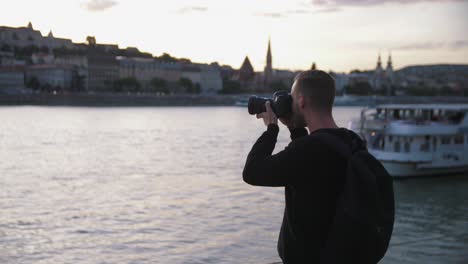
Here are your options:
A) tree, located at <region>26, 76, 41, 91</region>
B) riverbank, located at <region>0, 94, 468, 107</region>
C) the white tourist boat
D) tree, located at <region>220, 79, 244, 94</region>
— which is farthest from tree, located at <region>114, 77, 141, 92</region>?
the white tourist boat

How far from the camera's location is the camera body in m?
1.75

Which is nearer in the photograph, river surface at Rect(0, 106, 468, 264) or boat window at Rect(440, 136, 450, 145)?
river surface at Rect(0, 106, 468, 264)

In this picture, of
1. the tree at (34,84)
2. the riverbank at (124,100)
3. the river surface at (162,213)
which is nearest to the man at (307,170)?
the river surface at (162,213)

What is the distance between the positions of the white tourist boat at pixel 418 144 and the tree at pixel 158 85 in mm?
80364

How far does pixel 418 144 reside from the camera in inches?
598

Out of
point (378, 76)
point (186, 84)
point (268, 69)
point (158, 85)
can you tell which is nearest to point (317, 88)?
point (158, 85)

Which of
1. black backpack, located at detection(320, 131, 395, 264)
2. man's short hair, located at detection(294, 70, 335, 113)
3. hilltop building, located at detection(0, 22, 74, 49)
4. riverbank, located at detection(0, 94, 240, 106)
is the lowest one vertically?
riverbank, located at detection(0, 94, 240, 106)

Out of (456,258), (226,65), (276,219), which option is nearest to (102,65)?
(226,65)

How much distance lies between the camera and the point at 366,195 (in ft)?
5.33

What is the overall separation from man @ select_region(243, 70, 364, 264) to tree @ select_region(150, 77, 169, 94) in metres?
94.2

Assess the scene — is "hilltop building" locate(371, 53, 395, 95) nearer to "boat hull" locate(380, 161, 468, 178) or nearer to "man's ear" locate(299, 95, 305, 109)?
"boat hull" locate(380, 161, 468, 178)

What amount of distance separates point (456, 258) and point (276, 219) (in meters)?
6.00

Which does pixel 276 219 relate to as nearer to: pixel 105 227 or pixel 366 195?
pixel 105 227

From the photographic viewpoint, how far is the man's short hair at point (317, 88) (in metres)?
1.69
